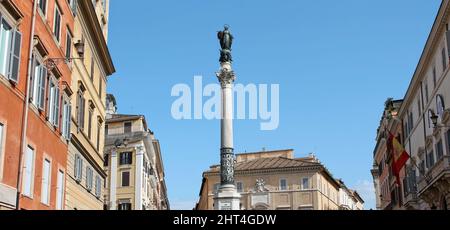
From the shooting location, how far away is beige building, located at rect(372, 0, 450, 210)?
31.9 m

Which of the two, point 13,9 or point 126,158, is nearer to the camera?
point 13,9

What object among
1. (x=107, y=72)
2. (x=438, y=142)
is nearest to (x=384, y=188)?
(x=438, y=142)

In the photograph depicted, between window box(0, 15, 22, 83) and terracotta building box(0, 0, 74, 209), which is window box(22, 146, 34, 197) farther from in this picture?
window box(0, 15, 22, 83)

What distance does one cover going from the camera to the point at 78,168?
27219 mm

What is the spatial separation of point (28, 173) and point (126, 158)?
4129cm

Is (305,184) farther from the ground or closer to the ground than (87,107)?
farther from the ground

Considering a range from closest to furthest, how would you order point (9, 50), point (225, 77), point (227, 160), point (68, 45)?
point (9, 50) < point (68, 45) < point (227, 160) < point (225, 77)


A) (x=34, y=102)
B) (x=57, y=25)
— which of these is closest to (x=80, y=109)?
(x=57, y=25)

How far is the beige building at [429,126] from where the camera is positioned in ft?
105

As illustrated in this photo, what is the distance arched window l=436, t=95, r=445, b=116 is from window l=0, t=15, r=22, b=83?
2438 cm

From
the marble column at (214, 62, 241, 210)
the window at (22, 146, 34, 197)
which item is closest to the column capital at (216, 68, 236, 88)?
the marble column at (214, 62, 241, 210)

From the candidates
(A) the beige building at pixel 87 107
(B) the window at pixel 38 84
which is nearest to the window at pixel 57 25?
(A) the beige building at pixel 87 107

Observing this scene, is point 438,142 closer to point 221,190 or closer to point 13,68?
point 221,190

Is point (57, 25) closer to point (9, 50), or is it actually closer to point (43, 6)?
point (43, 6)
